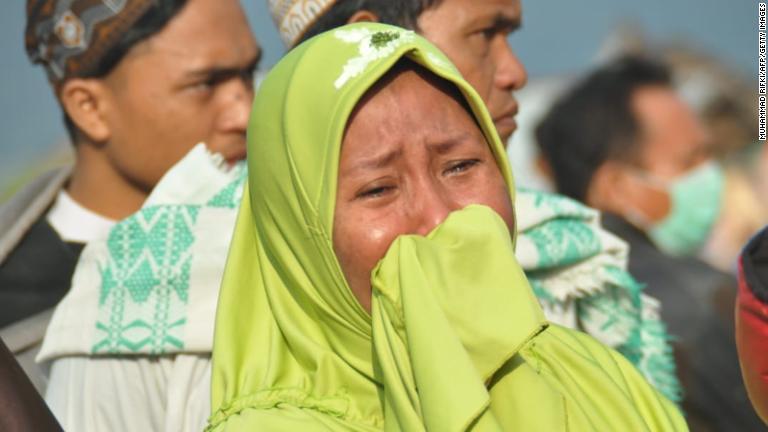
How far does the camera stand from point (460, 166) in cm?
311

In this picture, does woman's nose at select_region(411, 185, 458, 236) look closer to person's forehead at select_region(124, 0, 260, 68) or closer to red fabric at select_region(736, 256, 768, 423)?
red fabric at select_region(736, 256, 768, 423)

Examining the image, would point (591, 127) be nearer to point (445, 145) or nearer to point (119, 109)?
point (119, 109)

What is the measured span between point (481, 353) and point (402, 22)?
1648 millimetres

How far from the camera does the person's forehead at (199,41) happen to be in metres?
4.83

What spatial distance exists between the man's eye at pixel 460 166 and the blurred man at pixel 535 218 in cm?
111

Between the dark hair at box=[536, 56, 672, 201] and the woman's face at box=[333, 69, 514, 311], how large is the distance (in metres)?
3.65

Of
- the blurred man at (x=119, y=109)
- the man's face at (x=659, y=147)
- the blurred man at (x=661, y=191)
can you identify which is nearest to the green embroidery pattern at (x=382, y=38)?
the blurred man at (x=119, y=109)

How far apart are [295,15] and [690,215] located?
11.0 feet

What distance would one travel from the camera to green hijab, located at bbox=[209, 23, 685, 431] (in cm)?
282

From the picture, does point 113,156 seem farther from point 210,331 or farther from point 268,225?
point 268,225

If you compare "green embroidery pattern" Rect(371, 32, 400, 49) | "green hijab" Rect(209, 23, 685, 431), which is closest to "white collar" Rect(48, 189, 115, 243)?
"green hijab" Rect(209, 23, 685, 431)

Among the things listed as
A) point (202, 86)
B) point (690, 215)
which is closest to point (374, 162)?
point (202, 86)

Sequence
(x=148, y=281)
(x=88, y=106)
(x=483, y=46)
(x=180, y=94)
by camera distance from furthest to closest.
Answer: (x=88, y=106), (x=180, y=94), (x=483, y=46), (x=148, y=281)

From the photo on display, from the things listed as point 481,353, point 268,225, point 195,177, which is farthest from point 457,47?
point 481,353
